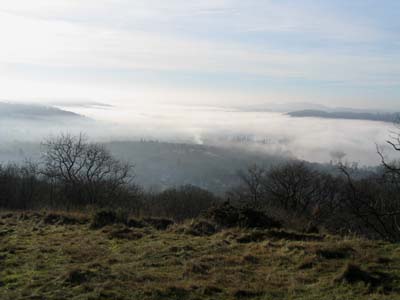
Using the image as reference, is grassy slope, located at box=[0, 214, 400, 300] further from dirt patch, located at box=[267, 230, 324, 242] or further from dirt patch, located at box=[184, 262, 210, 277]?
dirt patch, located at box=[267, 230, 324, 242]

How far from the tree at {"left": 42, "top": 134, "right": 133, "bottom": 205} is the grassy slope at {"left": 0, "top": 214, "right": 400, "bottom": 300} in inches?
715

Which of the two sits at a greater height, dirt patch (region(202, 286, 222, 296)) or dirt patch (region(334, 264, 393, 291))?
dirt patch (region(334, 264, 393, 291))

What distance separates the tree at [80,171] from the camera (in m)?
28.9

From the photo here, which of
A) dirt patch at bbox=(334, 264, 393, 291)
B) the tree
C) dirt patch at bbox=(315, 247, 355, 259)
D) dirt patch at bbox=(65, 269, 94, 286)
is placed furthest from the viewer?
the tree

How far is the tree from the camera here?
94.8ft

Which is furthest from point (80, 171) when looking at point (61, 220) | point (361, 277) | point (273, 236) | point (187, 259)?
point (361, 277)

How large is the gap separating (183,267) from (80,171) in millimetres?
25942

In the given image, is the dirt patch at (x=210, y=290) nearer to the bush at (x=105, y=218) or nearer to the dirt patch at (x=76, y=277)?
the dirt patch at (x=76, y=277)

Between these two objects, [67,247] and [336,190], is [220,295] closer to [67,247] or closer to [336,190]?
[67,247]

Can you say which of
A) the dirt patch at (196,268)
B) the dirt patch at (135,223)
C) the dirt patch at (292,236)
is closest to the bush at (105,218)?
the dirt patch at (135,223)

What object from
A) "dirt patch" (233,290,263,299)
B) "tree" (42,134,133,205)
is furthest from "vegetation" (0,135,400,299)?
"tree" (42,134,133,205)

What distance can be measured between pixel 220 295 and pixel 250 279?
100cm

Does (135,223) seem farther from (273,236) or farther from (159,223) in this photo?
(273,236)

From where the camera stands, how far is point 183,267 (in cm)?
766
